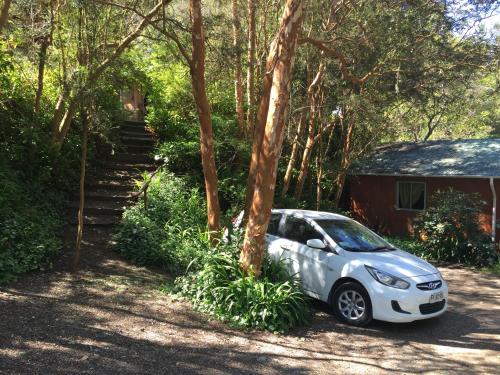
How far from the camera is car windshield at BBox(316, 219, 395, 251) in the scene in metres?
7.68

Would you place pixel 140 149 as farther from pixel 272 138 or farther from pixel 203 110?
pixel 272 138

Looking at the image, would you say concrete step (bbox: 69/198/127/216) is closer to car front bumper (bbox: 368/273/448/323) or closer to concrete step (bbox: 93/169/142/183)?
concrete step (bbox: 93/169/142/183)

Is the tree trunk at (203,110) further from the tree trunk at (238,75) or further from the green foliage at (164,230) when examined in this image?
the tree trunk at (238,75)

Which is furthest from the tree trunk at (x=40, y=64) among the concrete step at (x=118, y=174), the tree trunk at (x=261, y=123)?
the tree trunk at (x=261, y=123)

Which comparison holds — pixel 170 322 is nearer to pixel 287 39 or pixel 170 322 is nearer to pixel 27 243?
pixel 27 243

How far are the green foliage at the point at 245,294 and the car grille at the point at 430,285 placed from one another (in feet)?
5.51

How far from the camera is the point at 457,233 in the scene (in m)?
13.0

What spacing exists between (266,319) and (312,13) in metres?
8.64

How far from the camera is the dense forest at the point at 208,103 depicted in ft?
24.2

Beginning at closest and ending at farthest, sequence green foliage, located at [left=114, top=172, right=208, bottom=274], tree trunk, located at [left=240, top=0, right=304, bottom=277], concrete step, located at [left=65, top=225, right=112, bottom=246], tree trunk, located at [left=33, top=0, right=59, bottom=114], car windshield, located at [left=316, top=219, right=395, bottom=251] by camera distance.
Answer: tree trunk, located at [left=240, top=0, right=304, bottom=277]
car windshield, located at [left=316, top=219, right=395, bottom=251]
green foliage, located at [left=114, top=172, right=208, bottom=274]
tree trunk, located at [left=33, top=0, right=59, bottom=114]
concrete step, located at [left=65, top=225, right=112, bottom=246]

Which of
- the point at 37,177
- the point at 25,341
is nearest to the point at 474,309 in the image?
the point at 25,341

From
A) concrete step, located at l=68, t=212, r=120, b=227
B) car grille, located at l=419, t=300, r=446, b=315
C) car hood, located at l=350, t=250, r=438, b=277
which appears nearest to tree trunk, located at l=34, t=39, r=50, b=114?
concrete step, located at l=68, t=212, r=120, b=227

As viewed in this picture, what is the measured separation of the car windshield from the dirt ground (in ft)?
3.84

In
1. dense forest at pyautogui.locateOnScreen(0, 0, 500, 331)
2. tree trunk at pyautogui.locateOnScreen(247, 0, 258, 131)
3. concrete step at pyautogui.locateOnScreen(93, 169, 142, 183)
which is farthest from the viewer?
concrete step at pyautogui.locateOnScreen(93, 169, 142, 183)
